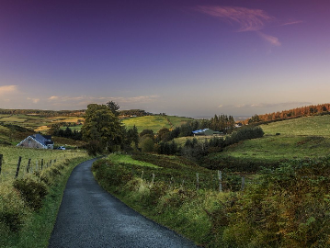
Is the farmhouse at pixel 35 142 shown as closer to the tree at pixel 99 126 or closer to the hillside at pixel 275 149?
the tree at pixel 99 126

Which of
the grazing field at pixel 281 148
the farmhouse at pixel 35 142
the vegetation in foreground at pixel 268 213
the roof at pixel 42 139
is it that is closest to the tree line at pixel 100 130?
the farmhouse at pixel 35 142

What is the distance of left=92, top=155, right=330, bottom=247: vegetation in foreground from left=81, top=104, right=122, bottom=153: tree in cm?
6528

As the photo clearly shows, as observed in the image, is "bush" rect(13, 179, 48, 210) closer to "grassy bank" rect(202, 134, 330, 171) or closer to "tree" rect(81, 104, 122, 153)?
"grassy bank" rect(202, 134, 330, 171)

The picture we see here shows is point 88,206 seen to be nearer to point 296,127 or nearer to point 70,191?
point 70,191

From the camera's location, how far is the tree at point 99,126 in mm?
74875

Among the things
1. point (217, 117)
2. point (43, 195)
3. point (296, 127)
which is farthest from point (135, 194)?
point (217, 117)

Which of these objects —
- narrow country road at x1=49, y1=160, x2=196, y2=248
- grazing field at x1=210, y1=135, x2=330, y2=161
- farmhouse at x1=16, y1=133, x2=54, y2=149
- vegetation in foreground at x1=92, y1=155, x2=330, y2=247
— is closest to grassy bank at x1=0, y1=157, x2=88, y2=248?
narrow country road at x1=49, y1=160, x2=196, y2=248

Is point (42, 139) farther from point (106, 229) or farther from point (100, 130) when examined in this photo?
point (106, 229)

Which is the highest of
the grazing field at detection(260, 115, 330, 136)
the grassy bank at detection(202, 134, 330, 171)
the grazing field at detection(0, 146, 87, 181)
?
the grazing field at detection(260, 115, 330, 136)

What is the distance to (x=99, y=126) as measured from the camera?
7612 cm

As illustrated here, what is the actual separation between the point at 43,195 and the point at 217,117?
185 meters

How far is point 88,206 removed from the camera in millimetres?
15594

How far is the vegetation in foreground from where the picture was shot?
6.76 meters

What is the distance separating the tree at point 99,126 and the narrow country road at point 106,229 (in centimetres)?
5985
